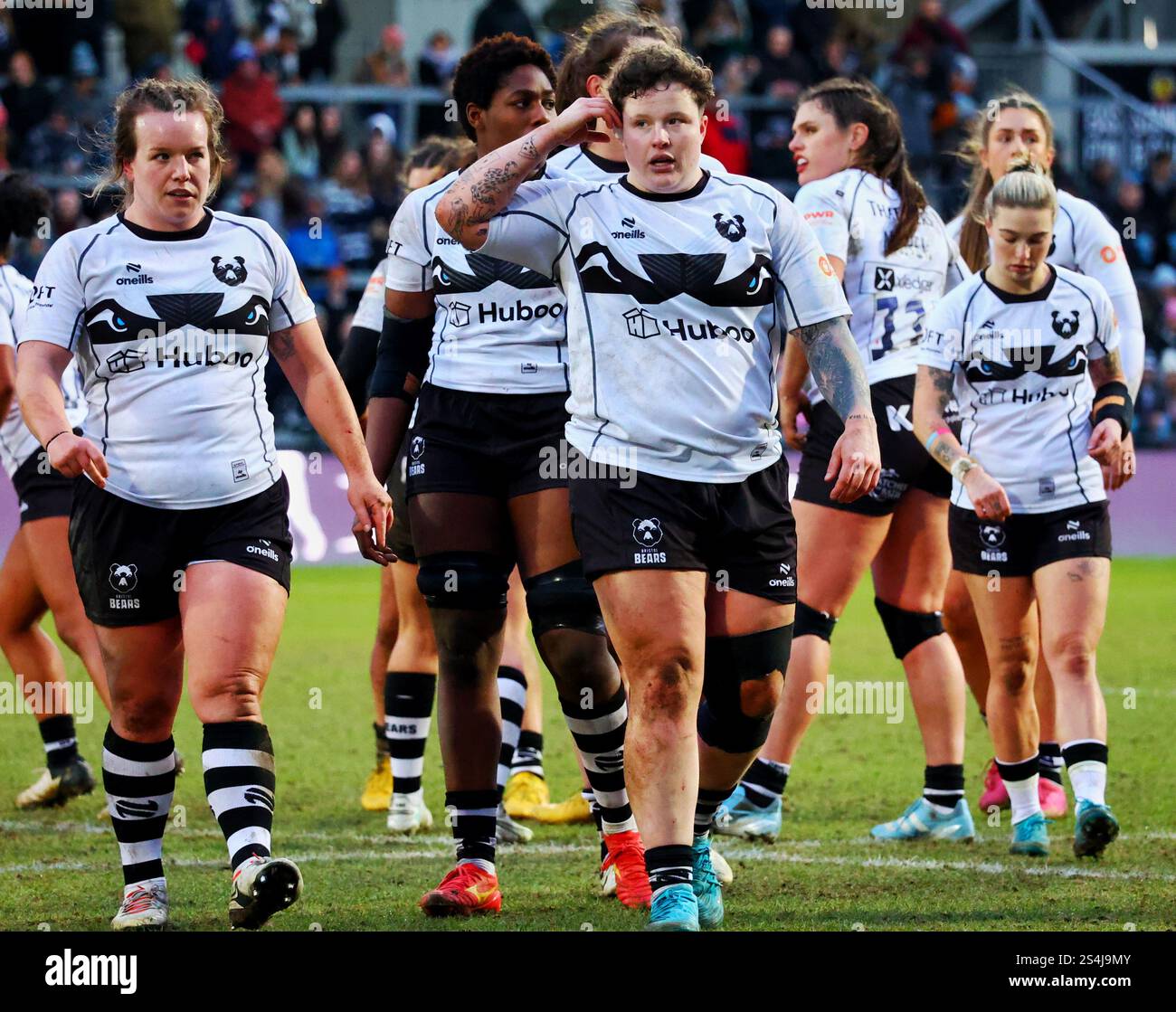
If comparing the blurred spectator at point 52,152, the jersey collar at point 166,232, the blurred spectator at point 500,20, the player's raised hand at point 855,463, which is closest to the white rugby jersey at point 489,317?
the jersey collar at point 166,232

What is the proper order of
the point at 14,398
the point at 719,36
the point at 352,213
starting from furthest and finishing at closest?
the point at 719,36, the point at 352,213, the point at 14,398

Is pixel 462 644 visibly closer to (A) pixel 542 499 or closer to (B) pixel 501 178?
(A) pixel 542 499

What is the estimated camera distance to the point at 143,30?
67.6ft

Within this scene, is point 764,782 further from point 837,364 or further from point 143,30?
point 143,30

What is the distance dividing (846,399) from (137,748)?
2236 mm

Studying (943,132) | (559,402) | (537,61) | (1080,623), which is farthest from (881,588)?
(943,132)

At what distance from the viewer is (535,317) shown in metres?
5.72

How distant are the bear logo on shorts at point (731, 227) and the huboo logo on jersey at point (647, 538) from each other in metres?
0.79

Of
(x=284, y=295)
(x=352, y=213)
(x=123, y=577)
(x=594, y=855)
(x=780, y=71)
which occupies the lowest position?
(x=594, y=855)

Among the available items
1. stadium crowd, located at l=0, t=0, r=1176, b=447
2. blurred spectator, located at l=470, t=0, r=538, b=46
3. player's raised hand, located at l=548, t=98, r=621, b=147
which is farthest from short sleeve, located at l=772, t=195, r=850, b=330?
blurred spectator, located at l=470, t=0, r=538, b=46

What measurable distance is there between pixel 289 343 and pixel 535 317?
778 mm

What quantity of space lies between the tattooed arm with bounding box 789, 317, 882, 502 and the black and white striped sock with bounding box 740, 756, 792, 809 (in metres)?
→ 2.10

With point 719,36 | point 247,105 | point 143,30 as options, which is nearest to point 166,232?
point 247,105

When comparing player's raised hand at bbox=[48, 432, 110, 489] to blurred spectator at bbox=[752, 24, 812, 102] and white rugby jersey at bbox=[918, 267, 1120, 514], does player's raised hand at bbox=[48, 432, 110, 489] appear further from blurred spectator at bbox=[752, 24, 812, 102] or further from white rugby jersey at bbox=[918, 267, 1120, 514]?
blurred spectator at bbox=[752, 24, 812, 102]
